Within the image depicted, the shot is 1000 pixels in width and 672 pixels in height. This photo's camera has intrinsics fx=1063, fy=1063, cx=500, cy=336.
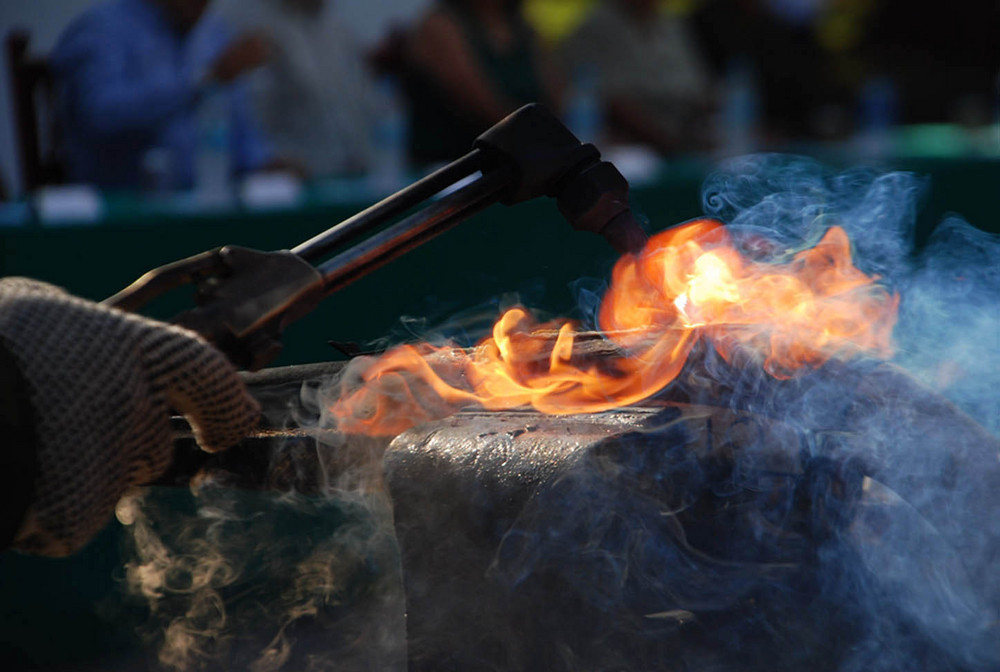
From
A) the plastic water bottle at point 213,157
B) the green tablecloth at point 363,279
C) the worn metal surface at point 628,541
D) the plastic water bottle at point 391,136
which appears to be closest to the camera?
the worn metal surface at point 628,541

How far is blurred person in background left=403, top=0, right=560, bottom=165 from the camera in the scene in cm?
514

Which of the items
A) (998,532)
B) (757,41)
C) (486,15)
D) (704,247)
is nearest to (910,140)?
(757,41)

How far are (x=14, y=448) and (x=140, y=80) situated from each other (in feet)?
11.4

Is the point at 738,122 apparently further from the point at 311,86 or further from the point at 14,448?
the point at 14,448

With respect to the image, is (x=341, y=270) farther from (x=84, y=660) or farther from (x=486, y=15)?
(x=486, y=15)

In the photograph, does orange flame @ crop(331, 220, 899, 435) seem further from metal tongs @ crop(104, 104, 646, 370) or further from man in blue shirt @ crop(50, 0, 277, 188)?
man in blue shirt @ crop(50, 0, 277, 188)

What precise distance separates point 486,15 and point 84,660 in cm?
345

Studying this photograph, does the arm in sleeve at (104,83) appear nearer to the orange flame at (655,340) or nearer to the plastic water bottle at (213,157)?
the plastic water bottle at (213,157)

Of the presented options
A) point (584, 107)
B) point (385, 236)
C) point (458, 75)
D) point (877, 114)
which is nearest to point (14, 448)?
point (385, 236)

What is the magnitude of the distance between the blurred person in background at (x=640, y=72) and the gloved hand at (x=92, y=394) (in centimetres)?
482

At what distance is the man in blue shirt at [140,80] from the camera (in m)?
4.69

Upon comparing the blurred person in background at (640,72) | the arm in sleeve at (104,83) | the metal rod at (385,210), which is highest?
the metal rod at (385,210)

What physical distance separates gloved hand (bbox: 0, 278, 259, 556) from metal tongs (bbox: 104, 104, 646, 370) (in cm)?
13

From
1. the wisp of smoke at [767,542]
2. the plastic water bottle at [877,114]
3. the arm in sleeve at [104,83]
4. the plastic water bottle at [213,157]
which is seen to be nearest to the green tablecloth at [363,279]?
the plastic water bottle at [213,157]
